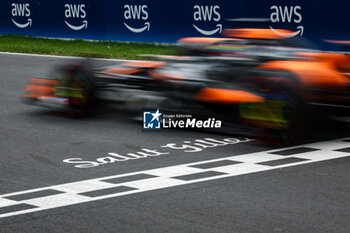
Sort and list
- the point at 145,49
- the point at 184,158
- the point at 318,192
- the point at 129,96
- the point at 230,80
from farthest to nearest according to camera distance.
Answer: the point at 145,49
the point at 129,96
the point at 230,80
the point at 184,158
the point at 318,192

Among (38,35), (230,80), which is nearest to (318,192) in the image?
(230,80)

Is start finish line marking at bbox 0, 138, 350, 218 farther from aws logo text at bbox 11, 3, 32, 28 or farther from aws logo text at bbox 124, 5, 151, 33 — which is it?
aws logo text at bbox 11, 3, 32, 28

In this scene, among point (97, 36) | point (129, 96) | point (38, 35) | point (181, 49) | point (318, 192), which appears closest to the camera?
point (318, 192)

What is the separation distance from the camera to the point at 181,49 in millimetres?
10555

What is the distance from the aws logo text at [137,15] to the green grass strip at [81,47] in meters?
0.48

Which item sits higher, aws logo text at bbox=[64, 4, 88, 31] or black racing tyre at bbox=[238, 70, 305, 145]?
aws logo text at bbox=[64, 4, 88, 31]

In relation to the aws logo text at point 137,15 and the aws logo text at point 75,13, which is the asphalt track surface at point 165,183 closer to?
the aws logo text at point 137,15

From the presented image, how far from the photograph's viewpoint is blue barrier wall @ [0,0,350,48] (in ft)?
57.2

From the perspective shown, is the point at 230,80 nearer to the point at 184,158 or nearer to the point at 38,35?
the point at 184,158

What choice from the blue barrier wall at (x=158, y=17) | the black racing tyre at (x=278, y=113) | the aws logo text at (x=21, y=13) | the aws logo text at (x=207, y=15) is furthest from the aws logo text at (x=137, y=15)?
the black racing tyre at (x=278, y=113)

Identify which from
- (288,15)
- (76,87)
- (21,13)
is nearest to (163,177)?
(76,87)

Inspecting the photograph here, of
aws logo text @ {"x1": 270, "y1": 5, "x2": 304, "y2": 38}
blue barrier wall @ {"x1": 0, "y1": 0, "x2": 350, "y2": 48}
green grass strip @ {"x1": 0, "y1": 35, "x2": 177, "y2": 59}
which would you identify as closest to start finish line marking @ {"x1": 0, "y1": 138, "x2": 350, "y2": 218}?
blue barrier wall @ {"x1": 0, "y1": 0, "x2": 350, "y2": 48}

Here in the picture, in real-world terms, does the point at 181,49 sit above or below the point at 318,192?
above

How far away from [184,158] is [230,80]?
168 cm
